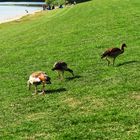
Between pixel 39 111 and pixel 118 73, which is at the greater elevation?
pixel 118 73

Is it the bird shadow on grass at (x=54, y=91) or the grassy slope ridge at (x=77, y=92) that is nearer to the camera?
the grassy slope ridge at (x=77, y=92)

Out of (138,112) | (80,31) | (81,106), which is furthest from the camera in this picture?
(80,31)

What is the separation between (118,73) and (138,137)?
1004 cm

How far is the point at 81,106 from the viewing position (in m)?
18.8

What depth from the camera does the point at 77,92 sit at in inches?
835

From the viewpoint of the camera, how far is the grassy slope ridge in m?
16.1

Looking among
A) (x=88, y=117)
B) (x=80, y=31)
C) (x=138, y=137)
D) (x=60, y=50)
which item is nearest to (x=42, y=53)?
(x=60, y=50)

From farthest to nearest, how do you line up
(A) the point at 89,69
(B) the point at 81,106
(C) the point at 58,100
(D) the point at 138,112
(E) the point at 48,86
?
(A) the point at 89,69 < (E) the point at 48,86 < (C) the point at 58,100 < (B) the point at 81,106 < (D) the point at 138,112

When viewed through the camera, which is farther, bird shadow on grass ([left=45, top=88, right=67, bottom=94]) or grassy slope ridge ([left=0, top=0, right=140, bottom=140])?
bird shadow on grass ([left=45, top=88, right=67, bottom=94])

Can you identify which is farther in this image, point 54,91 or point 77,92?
point 54,91

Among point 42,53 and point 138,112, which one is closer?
point 138,112

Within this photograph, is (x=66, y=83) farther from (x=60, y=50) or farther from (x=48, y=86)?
(x=60, y=50)

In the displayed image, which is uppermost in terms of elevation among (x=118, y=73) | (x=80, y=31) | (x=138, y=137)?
(x=80, y=31)

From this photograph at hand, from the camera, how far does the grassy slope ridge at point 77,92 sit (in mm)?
16141
